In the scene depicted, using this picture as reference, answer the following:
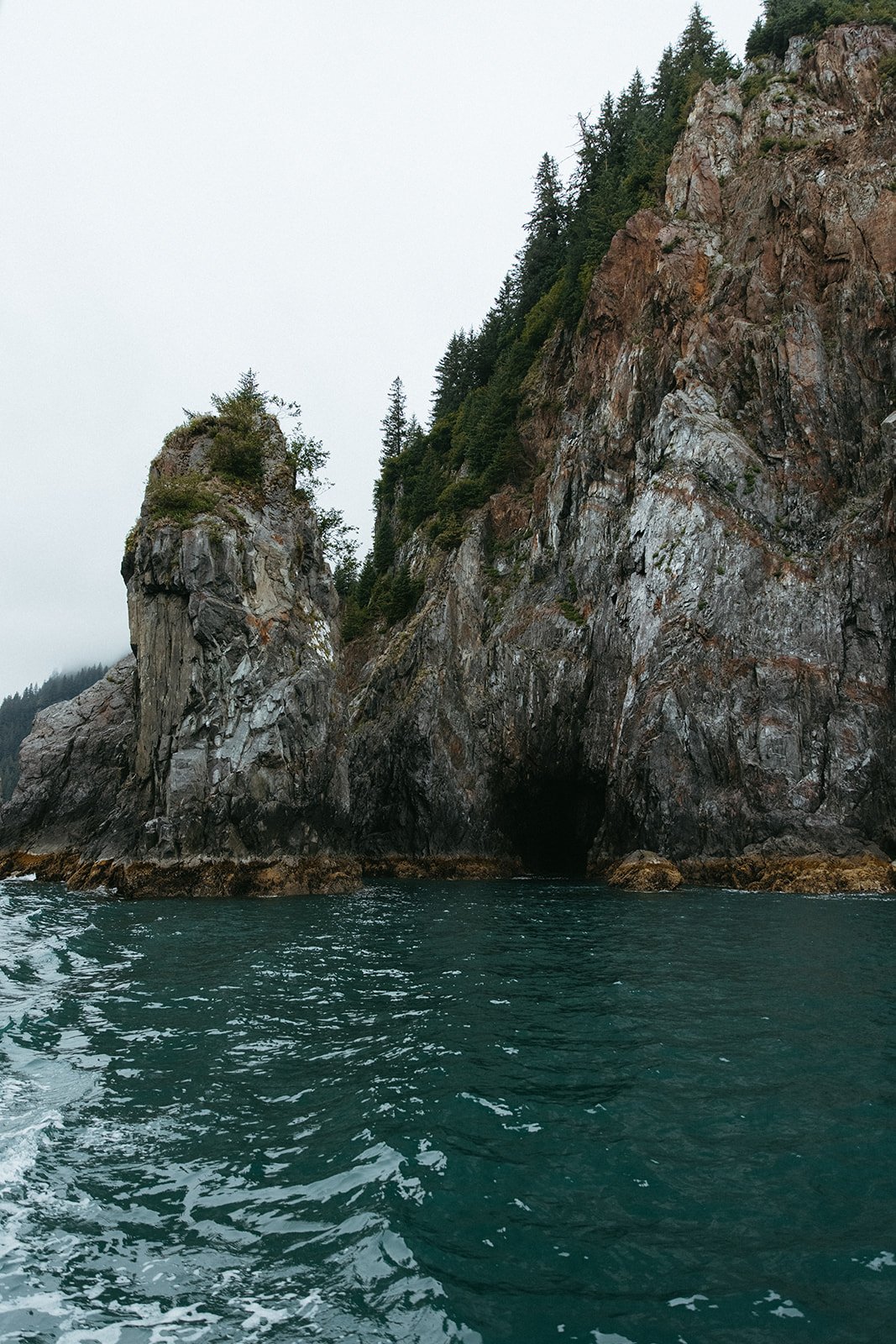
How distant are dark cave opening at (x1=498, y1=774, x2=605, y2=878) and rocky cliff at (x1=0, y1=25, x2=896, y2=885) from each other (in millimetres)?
201

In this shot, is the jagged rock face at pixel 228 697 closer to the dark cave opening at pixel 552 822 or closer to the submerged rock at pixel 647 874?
the submerged rock at pixel 647 874

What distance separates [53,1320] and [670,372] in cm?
4151

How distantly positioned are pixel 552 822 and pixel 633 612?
12599mm

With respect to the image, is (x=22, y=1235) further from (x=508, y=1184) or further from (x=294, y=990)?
(x=294, y=990)

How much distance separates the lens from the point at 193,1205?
5645 millimetres

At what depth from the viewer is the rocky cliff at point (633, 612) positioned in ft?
95.5

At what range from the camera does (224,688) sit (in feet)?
94.6

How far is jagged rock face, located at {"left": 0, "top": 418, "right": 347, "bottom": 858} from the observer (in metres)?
27.6

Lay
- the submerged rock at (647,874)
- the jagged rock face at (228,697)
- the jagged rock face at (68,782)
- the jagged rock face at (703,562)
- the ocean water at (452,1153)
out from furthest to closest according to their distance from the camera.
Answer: the jagged rock face at (68,782), the jagged rock face at (703,562), the jagged rock face at (228,697), the submerged rock at (647,874), the ocean water at (452,1153)

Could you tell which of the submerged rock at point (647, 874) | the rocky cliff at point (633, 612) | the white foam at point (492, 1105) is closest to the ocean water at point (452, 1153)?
the white foam at point (492, 1105)

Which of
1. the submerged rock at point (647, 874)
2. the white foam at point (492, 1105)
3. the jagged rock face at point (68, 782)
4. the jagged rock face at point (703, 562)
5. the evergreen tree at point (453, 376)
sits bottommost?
the submerged rock at point (647, 874)

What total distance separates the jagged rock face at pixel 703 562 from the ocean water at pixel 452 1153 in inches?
726

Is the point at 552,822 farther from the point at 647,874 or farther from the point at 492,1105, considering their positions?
the point at 492,1105

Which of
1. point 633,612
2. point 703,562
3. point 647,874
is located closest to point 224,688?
point 647,874
